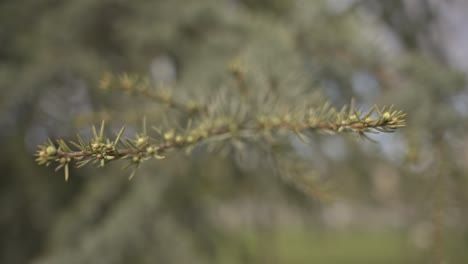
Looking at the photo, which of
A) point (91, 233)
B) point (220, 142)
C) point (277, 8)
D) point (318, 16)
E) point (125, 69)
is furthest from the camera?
point (277, 8)

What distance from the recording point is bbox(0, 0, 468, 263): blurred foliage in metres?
0.64

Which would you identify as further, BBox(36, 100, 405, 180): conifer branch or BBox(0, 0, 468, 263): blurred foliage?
BBox(0, 0, 468, 263): blurred foliage

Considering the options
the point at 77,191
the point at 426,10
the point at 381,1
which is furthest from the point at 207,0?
the point at 77,191

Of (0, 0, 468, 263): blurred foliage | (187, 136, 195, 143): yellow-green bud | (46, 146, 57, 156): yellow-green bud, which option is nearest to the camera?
(46, 146, 57, 156): yellow-green bud

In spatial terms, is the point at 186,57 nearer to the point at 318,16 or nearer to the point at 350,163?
the point at 318,16

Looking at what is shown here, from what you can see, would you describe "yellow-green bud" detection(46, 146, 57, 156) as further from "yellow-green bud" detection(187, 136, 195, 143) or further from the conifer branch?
"yellow-green bud" detection(187, 136, 195, 143)

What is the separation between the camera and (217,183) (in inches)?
54.9

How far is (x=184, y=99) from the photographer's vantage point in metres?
0.61

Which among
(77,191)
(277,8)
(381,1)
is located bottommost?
(77,191)

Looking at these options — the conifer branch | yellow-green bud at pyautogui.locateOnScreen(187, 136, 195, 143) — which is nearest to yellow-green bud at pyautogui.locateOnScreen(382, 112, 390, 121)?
the conifer branch

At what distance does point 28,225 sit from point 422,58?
3.47ft

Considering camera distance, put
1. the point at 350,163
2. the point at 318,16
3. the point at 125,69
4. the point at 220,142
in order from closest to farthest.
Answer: the point at 220,142 → the point at 318,16 → the point at 125,69 → the point at 350,163

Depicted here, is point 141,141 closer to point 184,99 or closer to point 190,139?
point 190,139

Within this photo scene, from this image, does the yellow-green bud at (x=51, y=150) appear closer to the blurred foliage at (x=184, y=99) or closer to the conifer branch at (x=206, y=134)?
the conifer branch at (x=206, y=134)
